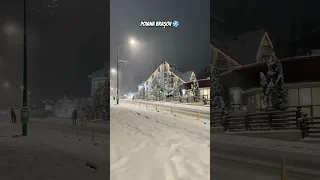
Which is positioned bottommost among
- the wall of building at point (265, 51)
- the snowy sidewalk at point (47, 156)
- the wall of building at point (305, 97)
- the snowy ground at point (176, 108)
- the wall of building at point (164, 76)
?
the snowy sidewalk at point (47, 156)

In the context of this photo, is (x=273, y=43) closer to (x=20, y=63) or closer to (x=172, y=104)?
(x=172, y=104)

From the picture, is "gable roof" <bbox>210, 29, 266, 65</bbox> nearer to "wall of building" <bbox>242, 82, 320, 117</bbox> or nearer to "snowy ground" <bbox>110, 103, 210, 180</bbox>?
"wall of building" <bbox>242, 82, 320, 117</bbox>

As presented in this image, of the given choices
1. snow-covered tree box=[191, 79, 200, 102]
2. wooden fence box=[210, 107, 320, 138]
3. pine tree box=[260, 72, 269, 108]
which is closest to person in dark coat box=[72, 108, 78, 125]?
snow-covered tree box=[191, 79, 200, 102]

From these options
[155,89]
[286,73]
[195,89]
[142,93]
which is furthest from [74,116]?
[286,73]

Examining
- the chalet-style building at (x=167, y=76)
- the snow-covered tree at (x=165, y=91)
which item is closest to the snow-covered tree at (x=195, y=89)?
the chalet-style building at (x=167, y=76)

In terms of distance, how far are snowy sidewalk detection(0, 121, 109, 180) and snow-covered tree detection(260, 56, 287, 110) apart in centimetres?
201

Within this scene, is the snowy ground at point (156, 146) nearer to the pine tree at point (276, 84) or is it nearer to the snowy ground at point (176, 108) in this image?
the snowy ground at point (176, 108)

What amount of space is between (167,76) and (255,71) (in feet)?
3.43

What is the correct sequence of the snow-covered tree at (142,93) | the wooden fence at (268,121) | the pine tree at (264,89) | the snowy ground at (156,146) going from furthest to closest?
the snow-covered tree at (142,93) → the pine tree at (264,89) → the wooden fence at (268,121) → the snowy ground at (156,146)

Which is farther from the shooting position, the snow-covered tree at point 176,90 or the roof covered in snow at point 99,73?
the snow-covered tree at point 176,90

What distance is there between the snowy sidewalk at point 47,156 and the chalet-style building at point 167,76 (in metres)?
0.98

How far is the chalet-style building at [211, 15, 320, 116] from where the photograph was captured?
3.28 meters

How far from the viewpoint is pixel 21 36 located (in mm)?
3473

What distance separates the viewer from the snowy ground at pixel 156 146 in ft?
10.1
